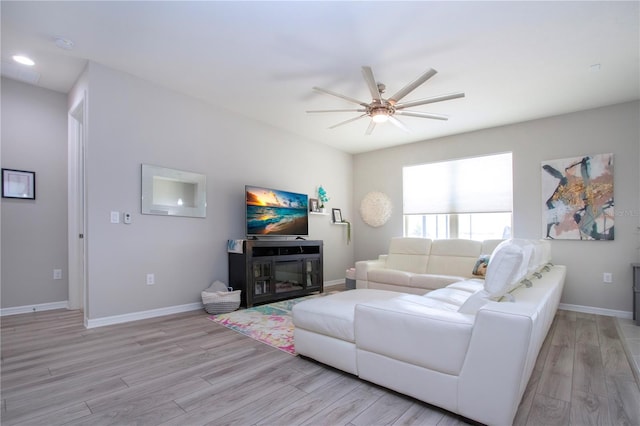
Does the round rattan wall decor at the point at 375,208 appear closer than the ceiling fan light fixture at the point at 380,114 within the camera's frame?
No

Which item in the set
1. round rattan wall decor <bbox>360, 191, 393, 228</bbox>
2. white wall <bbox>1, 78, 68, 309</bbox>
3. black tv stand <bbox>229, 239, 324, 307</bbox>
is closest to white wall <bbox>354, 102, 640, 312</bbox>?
round rattan wall decor <bbox>360, 191, 393, 228</bbox>

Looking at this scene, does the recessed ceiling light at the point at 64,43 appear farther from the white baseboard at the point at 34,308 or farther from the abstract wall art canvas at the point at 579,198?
the abstract wall art canvas at the point at 579,198

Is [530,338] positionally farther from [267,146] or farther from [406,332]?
[267,146]

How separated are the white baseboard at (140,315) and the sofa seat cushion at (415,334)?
8.30ft

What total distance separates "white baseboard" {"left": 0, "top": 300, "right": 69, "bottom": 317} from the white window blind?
5042 millimetres

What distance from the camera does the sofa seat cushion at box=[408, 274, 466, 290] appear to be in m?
3.80

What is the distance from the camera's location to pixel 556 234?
4.06 meters

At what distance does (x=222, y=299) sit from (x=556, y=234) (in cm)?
422

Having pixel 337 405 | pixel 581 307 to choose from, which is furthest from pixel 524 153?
pixel 337 405

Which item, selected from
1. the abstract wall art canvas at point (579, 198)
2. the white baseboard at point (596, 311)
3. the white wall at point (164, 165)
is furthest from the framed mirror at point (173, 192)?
the white baseboard at point (596, 311)

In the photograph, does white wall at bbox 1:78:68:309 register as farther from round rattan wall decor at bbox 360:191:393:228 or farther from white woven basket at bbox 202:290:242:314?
round rattan wall decor at bbox 360:191:393:228

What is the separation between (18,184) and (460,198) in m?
5.78

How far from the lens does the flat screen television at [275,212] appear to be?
4.14 meters

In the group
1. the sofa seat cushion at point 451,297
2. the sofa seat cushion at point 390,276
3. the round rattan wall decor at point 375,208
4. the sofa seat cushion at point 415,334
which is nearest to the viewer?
the sofa seat cushion at point 415,334
